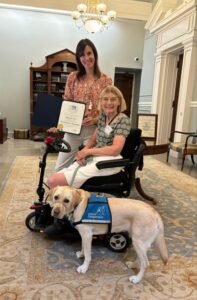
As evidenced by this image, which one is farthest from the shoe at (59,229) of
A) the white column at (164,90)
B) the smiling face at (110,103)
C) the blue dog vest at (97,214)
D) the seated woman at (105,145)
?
the white column at (164,90)

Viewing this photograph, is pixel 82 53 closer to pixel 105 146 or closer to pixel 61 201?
pixel 105 146

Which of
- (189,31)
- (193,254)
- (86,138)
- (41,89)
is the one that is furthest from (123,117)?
(41,89)

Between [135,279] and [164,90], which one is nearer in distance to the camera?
[135,279]

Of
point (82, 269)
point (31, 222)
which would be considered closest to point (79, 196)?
point (82, 269)

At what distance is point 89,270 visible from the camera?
1.54 metres

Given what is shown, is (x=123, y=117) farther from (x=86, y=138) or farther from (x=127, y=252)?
(x=127, y=252)

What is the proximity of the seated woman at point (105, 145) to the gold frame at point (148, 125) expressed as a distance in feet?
11.4

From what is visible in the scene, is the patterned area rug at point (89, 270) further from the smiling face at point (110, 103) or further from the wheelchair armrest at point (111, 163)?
the smiling face at point (110, 103)

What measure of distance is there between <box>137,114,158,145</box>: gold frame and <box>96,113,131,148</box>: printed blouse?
345cm

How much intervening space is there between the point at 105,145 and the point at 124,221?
2.17ft

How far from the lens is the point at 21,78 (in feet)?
22.8

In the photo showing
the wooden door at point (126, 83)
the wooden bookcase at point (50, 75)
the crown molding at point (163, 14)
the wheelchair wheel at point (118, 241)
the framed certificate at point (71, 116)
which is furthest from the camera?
the wooden door at point (126, 83)

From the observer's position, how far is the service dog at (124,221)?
4.64 ft

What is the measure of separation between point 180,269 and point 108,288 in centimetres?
50
